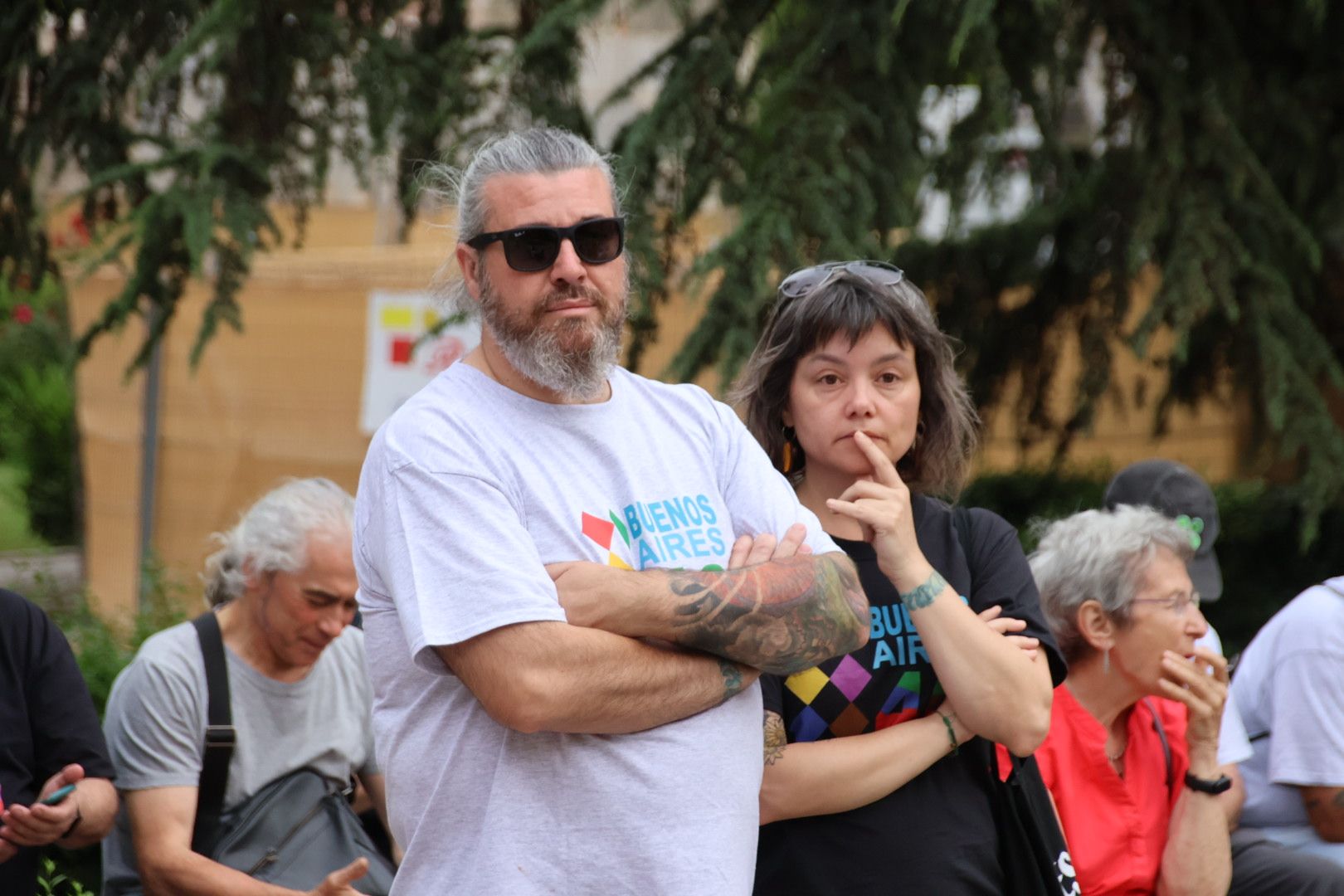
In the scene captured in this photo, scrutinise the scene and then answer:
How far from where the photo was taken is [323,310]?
31.2 feet

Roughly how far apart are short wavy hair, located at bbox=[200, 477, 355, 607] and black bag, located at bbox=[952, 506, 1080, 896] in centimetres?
182

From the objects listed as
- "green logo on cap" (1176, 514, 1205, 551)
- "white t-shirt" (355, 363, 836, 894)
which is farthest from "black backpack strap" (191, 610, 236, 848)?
"green logo on cap" (1176, 514, 1205, 551)

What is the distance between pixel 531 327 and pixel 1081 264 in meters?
5.36

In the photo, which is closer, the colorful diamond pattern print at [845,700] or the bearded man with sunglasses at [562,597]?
the bearded man with sunglasses at [562,597]

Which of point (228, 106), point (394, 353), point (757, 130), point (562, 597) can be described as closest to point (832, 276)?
point (562, 597)

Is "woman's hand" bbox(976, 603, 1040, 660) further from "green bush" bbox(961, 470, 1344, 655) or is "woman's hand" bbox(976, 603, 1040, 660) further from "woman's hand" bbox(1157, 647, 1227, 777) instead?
"green bush" bbox(961, 470, 1344, 655)

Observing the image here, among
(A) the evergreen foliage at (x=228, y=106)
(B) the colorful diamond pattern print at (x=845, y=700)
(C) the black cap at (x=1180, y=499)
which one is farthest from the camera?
(A) the evergreen foliage at (x=228, y=106)

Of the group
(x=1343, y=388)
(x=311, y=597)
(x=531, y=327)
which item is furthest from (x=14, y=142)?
(x=1343, y=388)

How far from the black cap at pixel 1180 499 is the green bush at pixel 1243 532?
3742 mm

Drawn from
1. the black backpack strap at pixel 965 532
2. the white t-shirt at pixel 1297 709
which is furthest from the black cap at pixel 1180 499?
the black backpack strap at pixel 965 532

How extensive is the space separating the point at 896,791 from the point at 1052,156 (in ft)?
15.6

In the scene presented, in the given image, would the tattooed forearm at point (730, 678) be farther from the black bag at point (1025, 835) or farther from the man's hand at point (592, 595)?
the black bag at point (1025, 835)

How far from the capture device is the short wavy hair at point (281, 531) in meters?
3.90

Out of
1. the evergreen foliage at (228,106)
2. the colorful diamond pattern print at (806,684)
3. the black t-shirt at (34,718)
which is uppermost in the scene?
the evergreen foliage at (228,106)
